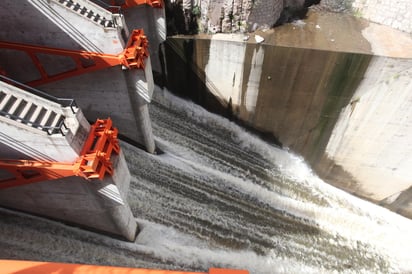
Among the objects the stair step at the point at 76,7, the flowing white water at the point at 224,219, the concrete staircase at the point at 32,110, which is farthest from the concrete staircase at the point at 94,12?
the flowing white water at the point at 224,219

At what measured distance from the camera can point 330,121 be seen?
1019cm

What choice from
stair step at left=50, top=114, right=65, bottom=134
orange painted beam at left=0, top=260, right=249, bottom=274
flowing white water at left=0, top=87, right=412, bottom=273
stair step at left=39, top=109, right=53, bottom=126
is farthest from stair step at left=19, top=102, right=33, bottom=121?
flowing white water at left=0, top=87, right=412, bottom=273

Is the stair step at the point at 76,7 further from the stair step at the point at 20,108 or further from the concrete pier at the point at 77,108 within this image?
the stair step at the point at 20,108

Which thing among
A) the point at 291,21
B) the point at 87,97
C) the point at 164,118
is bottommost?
the point at 164,118

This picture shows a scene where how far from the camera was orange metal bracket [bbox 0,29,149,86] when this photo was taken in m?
7.11

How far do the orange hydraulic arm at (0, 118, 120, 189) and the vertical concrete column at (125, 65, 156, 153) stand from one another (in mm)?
2183

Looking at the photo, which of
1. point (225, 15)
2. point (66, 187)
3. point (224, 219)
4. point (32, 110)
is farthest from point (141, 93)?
point (224, 219)

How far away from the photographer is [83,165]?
5.23 metres

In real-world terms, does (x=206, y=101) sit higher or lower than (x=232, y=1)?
lower

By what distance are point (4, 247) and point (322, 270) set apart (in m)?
8.66

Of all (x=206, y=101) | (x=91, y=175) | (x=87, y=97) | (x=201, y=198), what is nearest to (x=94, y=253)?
(x=91, y=175)

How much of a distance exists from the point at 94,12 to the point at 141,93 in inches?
90.7

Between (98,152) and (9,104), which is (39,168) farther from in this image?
(9,104)

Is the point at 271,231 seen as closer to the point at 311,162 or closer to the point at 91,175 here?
the point at 311,162
